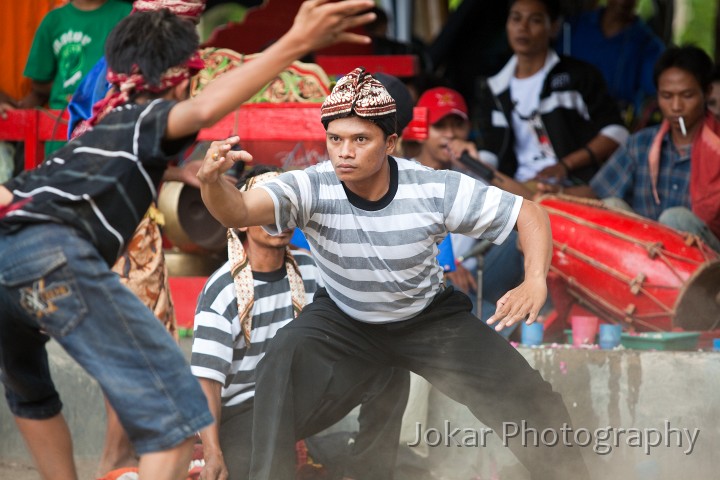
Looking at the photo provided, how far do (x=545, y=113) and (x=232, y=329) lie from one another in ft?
10.4

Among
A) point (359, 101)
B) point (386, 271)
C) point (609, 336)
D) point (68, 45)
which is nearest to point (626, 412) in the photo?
point (609, 336)

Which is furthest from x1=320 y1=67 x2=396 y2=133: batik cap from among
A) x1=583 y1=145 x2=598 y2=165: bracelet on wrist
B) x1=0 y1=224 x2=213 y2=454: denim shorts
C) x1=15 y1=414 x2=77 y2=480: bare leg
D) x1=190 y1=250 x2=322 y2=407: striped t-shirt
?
x1=583 y1=145 x2=598 y2=165: bracelet on wrist

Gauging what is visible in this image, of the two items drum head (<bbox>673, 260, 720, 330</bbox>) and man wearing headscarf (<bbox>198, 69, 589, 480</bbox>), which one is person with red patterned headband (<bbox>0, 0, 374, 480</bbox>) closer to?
man wearing headscarf (<bbox>198, 69, 589, 480</bbox>)

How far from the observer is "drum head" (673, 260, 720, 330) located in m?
5.33

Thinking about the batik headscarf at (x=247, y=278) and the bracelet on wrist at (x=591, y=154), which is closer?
the batik headscarf at (x=247, y=278)

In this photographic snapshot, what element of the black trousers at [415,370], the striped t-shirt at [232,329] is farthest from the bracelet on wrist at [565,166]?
the black trousers at [415,370]

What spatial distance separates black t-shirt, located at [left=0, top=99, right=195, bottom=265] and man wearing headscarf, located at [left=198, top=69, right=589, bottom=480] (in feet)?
2.25

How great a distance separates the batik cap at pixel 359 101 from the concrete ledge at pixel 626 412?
175 cm

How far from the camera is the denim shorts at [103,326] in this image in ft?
10.1

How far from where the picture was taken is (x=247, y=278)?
175 inches

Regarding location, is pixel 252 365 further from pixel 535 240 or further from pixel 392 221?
pixel 535 240

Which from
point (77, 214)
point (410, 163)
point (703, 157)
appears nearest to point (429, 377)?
point (410, 163)

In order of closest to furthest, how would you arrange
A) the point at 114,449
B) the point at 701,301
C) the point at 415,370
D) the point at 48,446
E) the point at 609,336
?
the point at 48,446 < the point at 415,370 < the point at 114,449 < the point at 609,336 < the point at 701,301

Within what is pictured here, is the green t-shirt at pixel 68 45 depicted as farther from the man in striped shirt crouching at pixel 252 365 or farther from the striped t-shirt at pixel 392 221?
the striped t-shirt at pixel 392 221
